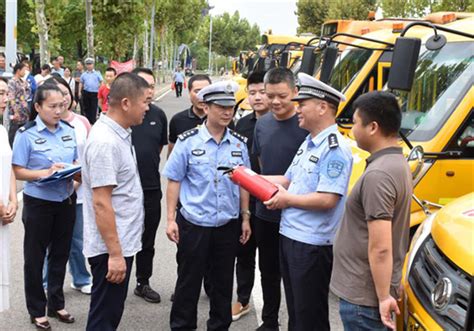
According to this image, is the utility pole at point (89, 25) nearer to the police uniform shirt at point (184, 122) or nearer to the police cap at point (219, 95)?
the police uniform shirt at point (184, 122)

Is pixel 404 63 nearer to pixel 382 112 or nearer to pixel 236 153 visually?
pixel 236 153

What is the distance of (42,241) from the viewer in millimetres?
4445

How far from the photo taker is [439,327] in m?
2.69

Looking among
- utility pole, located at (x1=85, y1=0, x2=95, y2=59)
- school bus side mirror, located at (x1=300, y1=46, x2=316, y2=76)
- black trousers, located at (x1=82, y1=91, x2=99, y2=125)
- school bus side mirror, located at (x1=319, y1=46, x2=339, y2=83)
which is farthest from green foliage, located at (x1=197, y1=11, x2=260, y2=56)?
school bus side mirror, located at (x1=319, y1=46, x2=339, y2=83)

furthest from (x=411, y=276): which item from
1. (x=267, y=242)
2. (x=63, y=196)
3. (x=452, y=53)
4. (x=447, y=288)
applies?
(x=452, y=53)

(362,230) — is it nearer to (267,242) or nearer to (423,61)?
(267,242)

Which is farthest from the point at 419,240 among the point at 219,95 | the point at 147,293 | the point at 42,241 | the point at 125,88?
the point at 42,241

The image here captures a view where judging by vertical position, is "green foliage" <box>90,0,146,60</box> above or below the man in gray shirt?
above

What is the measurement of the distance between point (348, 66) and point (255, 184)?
17.5 ft

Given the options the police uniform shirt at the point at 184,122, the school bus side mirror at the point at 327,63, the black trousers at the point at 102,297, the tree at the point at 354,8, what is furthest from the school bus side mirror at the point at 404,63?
the tree at the point at 354,8

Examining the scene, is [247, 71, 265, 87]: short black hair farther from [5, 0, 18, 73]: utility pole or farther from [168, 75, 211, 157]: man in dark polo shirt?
[5, 0, 18, 73]: utility pole

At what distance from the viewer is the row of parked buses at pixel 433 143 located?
2.79m

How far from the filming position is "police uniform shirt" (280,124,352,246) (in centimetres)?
346

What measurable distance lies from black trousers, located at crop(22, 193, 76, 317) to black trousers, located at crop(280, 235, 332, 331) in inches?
75.7
